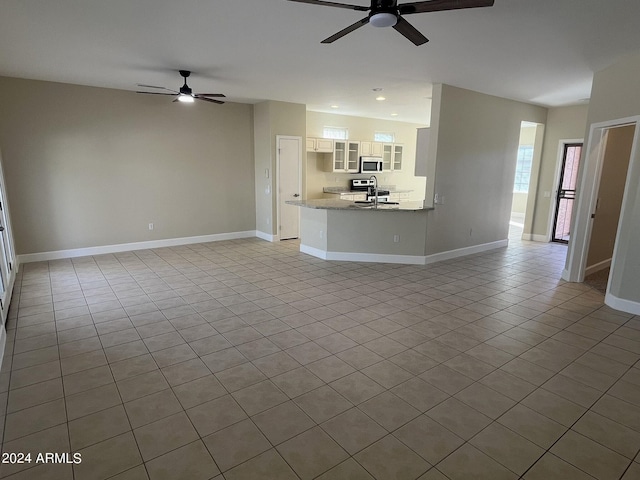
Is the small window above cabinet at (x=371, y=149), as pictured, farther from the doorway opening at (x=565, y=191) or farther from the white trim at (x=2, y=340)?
the white trim at (x=2, y=340)

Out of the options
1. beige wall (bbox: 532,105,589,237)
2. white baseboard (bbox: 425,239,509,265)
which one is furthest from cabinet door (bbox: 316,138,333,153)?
beige wall (bbox: 532,105,589,237)

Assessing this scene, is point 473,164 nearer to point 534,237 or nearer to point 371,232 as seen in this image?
point 371,232

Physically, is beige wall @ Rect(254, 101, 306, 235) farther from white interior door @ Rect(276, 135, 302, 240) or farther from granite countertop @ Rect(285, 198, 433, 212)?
granite countertop @ Rect(285, 198, 433, 212)

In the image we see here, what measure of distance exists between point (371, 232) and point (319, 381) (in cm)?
342

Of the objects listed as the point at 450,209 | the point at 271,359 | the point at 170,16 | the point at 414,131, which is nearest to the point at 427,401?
the point at 271,359

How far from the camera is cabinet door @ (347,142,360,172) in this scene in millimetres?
8445

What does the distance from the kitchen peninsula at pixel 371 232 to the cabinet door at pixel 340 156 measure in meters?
2.67

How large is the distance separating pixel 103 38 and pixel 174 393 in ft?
10.6

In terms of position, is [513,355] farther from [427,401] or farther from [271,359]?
[271,359]

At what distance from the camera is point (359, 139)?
9156 mm

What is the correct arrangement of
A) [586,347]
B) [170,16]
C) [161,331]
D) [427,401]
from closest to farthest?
[427,401] < [170,16] < [586,347] < [161,331]

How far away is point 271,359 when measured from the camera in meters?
2.88

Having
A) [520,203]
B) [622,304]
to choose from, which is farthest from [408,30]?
[520,203]

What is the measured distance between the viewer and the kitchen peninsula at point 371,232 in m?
5.57
